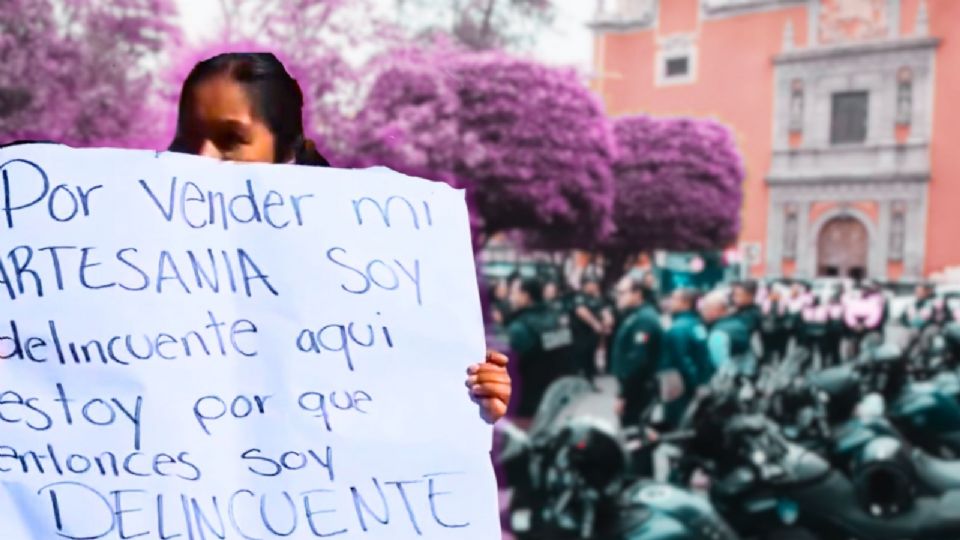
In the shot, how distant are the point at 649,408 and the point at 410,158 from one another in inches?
51.6

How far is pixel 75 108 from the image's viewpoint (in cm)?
301

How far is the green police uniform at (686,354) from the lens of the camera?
3.99 meters

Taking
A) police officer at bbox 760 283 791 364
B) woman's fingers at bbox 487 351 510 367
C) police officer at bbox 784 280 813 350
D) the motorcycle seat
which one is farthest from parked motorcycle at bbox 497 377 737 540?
woman's fingers at bbox 487 351 510 367

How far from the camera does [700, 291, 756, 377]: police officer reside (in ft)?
13.2

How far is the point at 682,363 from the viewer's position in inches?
159

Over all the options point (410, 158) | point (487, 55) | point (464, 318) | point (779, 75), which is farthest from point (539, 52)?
point (464, 318)

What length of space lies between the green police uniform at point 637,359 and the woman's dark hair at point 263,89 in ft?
10.1

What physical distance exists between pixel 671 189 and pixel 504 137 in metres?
1.00

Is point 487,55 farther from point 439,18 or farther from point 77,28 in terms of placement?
point 77,28

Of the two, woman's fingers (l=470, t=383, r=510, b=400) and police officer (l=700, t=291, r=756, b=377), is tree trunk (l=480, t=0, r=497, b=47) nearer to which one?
police officer (l=700, t=291, r=756, b=377)

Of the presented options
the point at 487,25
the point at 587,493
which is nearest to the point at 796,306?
the point at 587,493

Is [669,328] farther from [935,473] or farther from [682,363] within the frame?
[935,473]

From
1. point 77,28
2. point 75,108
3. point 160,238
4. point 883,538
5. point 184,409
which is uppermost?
point 77,28

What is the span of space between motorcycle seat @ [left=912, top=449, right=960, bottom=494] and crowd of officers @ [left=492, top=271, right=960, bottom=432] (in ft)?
2.20
